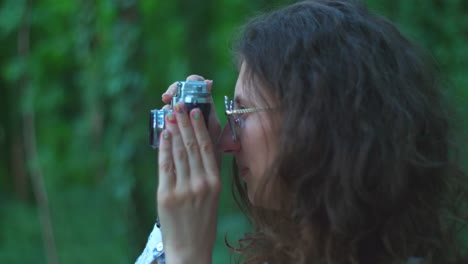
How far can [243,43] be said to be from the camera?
156 centimetres

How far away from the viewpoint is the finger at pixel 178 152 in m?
1.39

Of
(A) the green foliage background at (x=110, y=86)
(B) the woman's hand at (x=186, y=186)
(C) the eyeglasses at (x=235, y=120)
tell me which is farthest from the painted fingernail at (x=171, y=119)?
(A) the green foliage background at (x=110, y=86)

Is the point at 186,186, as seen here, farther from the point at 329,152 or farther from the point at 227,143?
the point at 329,152

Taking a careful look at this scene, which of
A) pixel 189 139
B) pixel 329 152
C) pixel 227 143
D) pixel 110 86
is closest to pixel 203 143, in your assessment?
pixel 189 139

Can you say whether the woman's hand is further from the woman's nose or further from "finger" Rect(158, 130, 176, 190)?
the woman's nose

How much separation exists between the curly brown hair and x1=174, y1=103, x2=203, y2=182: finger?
0.57ft

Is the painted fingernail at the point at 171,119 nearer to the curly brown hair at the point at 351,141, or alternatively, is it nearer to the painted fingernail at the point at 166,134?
the painted fingernail at the point at 166,134

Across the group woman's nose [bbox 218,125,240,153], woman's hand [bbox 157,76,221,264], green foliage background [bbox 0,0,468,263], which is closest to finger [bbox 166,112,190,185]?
woman's hand [bbox 157,76,221,264]

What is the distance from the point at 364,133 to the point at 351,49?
0.68ft

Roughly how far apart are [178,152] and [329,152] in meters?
0.36

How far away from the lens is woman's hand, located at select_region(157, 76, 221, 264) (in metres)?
1.39

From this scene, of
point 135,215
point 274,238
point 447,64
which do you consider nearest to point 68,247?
point 135,215

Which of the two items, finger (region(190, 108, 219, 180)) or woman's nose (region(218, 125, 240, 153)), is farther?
woman's nose (region(218, 125, 240, 153))

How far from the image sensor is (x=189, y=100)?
4.68 feet
